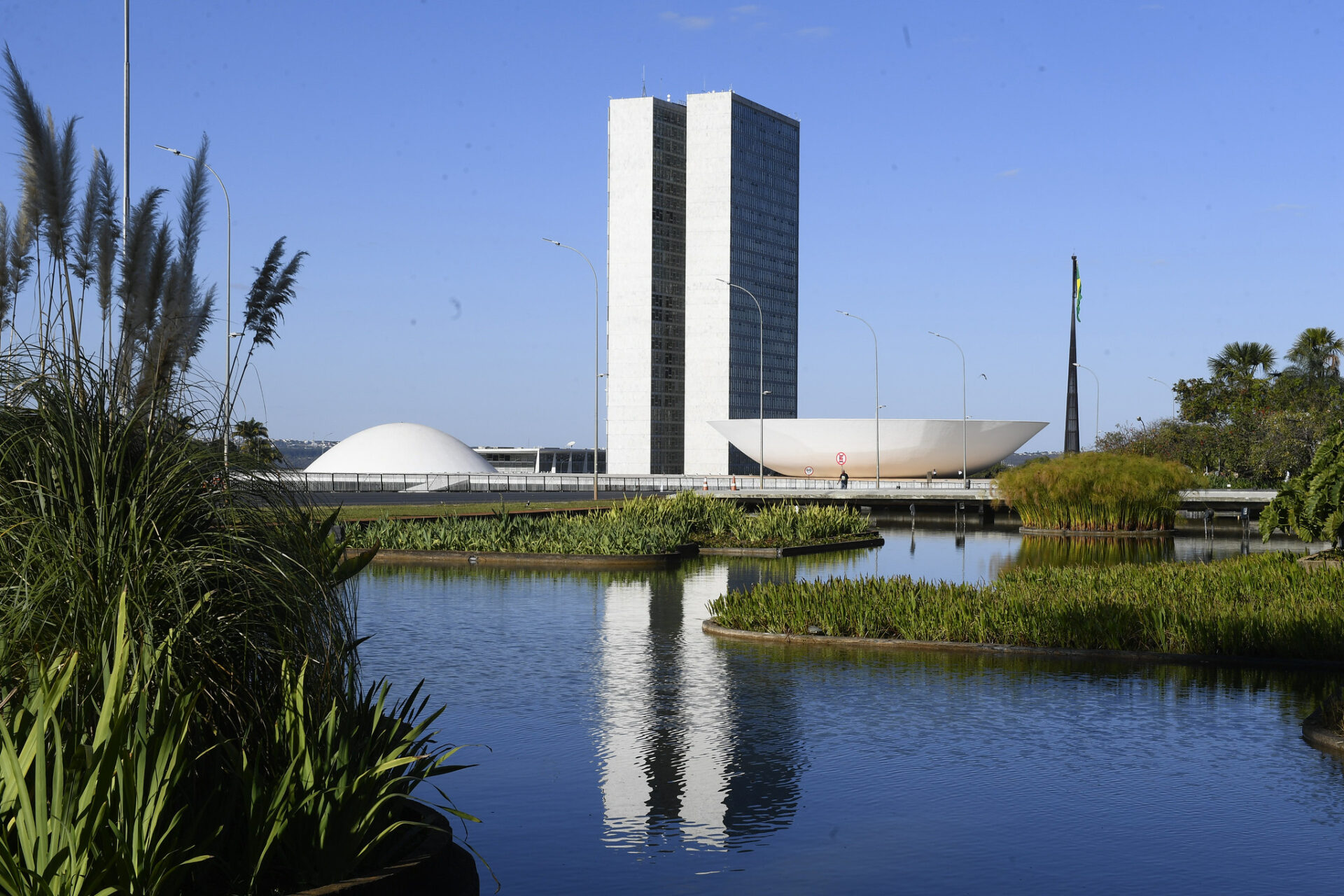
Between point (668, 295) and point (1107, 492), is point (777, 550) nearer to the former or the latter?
point (1107, 492)

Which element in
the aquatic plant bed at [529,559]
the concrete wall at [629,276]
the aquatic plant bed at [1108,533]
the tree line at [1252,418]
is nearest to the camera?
the aquatic plant bed at [529,559]

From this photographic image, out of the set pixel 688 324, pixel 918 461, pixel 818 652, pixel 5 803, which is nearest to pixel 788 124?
pixel 688 324

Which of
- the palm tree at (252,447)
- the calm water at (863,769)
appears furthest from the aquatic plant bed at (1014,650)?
the palm tree at (252,447)

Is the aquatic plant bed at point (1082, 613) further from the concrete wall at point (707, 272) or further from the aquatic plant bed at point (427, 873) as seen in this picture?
the concrete wall at point (707, 272)

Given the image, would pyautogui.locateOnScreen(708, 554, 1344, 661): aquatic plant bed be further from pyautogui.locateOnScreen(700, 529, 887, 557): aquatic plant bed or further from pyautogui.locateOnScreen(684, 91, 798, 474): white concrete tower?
pyautogui.locateOnScreen(684, 91, 798, 474): white concrete tower

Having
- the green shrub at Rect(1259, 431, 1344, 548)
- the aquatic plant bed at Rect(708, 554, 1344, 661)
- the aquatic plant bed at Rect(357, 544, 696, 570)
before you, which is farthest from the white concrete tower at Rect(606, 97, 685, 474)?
the aquatic plant bed at Rect(708, 554, 1344, 661)

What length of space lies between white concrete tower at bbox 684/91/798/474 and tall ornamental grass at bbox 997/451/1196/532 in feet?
316

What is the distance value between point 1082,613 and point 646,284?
129 meters

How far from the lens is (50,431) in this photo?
A: 221 inches

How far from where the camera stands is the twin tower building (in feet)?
458

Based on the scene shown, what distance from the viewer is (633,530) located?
88.9ft

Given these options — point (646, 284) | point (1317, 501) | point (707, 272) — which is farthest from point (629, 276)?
point (1317, 501)

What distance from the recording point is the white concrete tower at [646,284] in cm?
13938

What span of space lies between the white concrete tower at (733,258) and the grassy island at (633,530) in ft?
343
